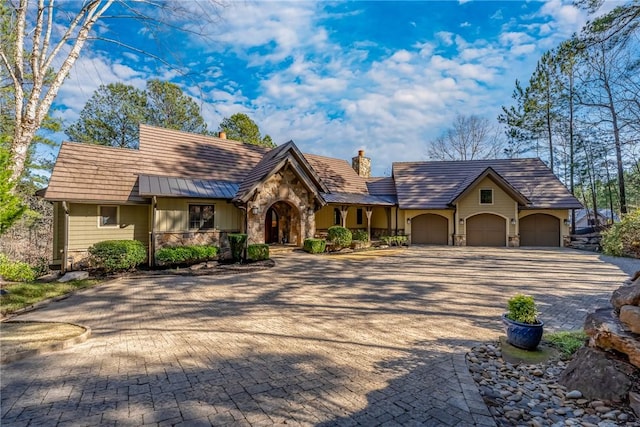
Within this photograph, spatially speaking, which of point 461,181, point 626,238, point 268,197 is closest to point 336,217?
point 268,197

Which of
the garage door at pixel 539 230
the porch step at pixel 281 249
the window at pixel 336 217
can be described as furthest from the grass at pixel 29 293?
the garage door at pixel 539 230

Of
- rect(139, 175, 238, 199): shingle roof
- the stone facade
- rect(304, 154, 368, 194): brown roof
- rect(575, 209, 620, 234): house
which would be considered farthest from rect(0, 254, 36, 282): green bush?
rect(575, 209, 620, 234): house

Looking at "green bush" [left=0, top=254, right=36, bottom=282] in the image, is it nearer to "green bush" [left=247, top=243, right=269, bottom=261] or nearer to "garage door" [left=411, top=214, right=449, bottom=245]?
"green bush" [left=247, top=243, right=269, bottom=261]

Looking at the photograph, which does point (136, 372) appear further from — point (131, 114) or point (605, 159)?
point (605, 159)

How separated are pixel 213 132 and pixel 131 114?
7152mm

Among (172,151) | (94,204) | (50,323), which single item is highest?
(172,151)

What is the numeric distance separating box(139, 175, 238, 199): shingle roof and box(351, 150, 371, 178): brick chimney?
43.2 feet

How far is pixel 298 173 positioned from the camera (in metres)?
15.5

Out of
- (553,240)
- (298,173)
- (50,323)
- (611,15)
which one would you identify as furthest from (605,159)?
(50,323)

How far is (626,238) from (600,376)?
15988 mm

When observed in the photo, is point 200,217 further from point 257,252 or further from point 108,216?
point 108,216

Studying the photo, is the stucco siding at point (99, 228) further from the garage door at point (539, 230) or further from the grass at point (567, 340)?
the garage door at point (539, 230)

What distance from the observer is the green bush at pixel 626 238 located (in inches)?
545

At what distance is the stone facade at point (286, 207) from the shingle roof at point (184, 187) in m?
1.51
